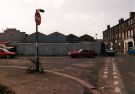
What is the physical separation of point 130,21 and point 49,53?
30394 mm

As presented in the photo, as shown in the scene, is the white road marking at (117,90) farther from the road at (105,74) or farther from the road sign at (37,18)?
the road sign at (37,18)

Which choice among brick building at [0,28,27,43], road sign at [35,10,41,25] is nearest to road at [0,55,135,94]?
road sign at [35,10,41,25]

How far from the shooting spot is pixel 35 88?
10625 mm

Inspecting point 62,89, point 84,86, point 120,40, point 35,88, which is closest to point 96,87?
point 84,86

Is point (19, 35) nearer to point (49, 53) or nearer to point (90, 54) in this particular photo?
point (49, 53)

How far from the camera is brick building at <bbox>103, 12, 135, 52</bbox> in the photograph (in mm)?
71750

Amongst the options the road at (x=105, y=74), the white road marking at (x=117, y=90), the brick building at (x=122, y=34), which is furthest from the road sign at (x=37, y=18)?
the brick building at (x=122, y=34)

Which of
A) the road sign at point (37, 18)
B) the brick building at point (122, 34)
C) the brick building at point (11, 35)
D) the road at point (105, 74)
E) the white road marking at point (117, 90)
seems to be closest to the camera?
the white road marking at point (117, 90)

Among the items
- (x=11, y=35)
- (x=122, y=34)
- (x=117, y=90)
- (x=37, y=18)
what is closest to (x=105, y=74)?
(x=37, y=18)

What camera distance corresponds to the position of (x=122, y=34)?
81375 millimetres

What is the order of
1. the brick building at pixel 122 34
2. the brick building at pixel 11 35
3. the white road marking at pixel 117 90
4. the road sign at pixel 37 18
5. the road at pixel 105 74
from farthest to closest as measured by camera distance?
1. the brick building at pixel 11 35
2. the brick building at pixel 122 34
3. the road sign at pixel 37 18
4. the road at pixel 105 74
5. the white road marking at pixel 117 90

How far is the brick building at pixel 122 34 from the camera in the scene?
71750mm

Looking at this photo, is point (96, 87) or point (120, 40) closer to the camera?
point (96, 87)

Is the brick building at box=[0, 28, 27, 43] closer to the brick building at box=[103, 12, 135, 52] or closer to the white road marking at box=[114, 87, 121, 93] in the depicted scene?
the brick building at box=[103, 12, 135, 52]
